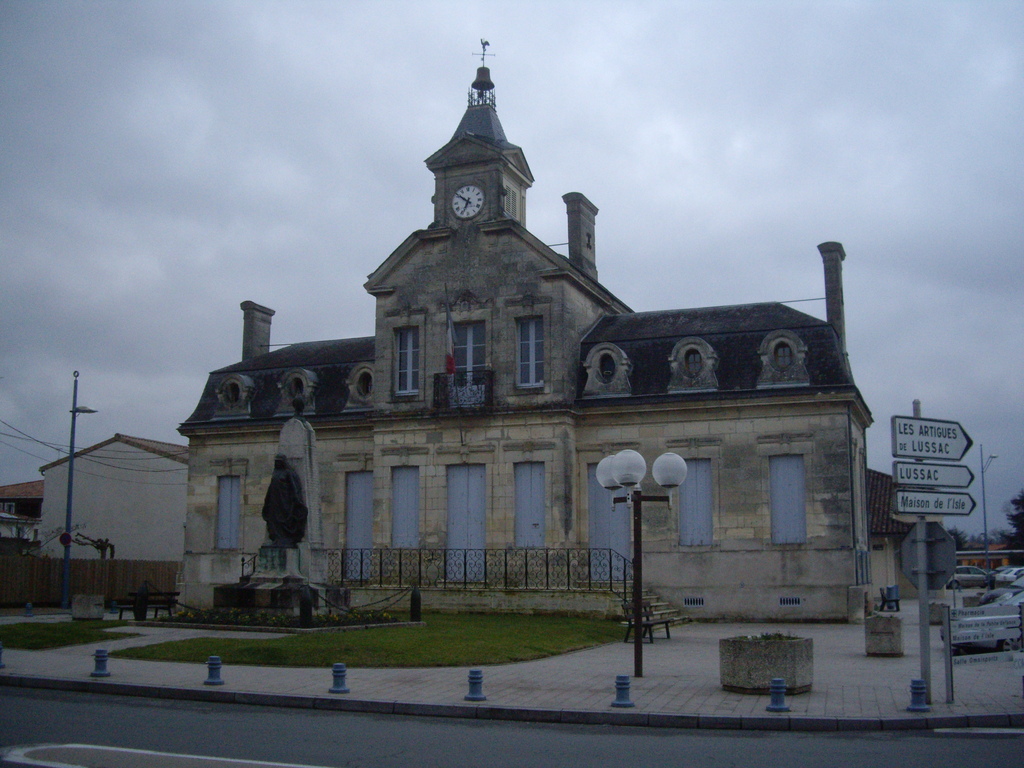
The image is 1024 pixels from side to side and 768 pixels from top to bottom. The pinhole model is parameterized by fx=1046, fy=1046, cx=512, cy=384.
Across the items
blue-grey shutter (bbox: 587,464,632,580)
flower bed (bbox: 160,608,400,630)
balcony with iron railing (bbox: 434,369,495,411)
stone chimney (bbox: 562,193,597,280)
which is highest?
stone chimney (bbox: 562,193,597,280)

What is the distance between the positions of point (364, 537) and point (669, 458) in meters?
16.8

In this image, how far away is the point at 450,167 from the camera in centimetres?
2866

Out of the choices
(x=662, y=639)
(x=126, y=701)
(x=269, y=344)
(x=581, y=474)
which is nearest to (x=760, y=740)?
(x=126, y=701)

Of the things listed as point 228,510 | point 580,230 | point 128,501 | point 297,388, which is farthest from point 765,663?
point 128,501

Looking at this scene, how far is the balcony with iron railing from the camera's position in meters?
27.2

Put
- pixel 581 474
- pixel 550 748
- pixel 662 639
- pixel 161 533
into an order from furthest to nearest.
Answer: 1. pixel 161 533
2. pixel 581 474
3. pixel 662 639
4. pixel 550 748

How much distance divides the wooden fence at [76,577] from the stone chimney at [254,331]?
324 inches

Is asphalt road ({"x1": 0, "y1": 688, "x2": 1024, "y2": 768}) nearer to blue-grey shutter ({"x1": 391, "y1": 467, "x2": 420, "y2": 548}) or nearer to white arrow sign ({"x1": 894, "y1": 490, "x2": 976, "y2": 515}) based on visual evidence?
white arrow sign ({"x1": 894, "y1": 490, "x2": 976, "y2": 515})

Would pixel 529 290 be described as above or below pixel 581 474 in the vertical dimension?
above

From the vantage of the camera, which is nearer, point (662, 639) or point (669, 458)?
point (669, 458)

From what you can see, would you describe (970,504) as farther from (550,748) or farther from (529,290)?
(529,290)

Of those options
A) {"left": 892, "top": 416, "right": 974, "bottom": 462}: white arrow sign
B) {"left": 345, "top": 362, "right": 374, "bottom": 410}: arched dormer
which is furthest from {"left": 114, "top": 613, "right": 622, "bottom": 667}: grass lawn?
{"left": 345, "top": 362, "right": 374, "bottom": 410}: arched dormer

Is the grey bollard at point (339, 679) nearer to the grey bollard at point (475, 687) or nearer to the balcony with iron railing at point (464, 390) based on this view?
the grey bollard at point (475, 687)

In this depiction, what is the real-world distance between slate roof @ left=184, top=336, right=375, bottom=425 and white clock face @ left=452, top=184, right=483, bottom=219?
510 cm
